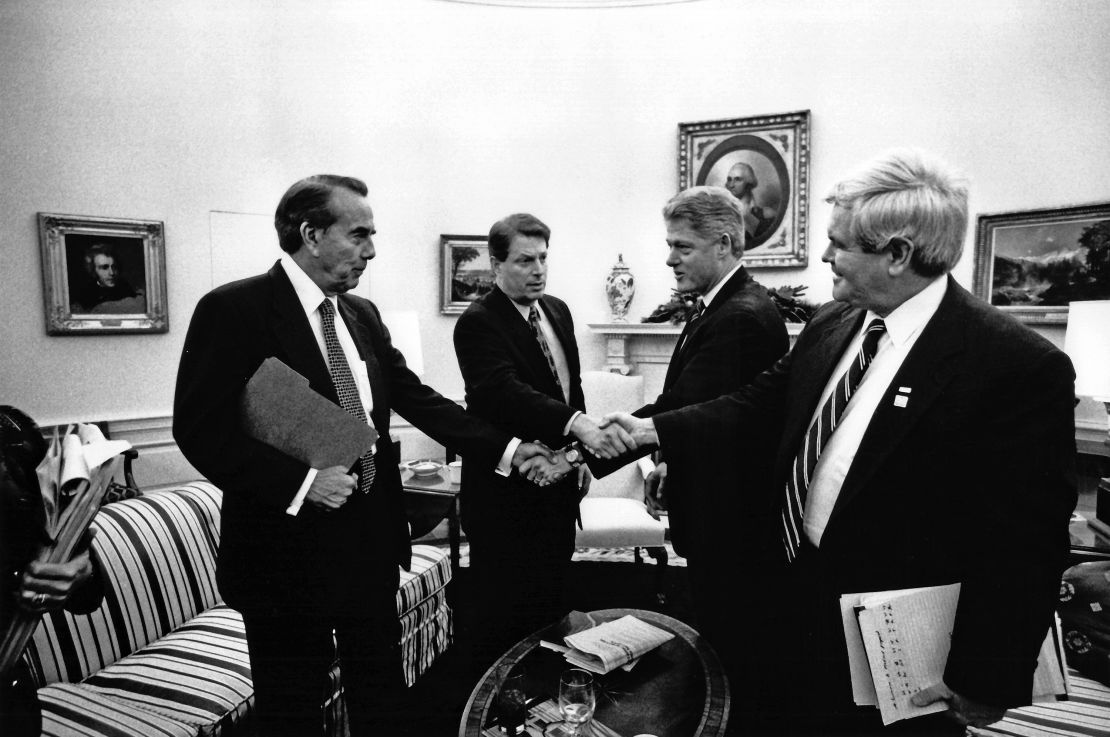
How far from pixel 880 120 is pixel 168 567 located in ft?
17.0

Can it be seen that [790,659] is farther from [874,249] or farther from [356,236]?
[356,236]

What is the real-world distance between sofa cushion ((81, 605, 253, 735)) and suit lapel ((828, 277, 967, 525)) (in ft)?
6.60

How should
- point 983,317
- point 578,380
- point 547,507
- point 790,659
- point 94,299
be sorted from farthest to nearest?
point 94,299, point 578,380, point 547,507, point 790,659, point 983,317

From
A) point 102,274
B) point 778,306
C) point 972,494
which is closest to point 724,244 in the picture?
point 972,494

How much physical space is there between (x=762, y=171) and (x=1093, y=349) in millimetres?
2695

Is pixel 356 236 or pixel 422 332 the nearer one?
pixel 356 236

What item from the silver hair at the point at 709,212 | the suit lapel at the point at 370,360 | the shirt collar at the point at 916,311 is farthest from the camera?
the silver hair at the point at 709,212

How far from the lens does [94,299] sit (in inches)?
160

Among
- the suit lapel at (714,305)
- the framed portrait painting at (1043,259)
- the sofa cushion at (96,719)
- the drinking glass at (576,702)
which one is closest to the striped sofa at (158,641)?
the sofa cushion at (96,719)

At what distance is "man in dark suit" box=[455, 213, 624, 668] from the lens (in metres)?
2.53

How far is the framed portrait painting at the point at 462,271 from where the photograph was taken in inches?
210

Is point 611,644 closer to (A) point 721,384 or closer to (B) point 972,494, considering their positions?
(A) point 721,384

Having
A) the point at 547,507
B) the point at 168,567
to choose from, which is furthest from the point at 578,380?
the point at 168,567

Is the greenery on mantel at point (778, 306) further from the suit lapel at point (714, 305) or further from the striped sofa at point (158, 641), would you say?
the striped sofa at point (158, 641)
